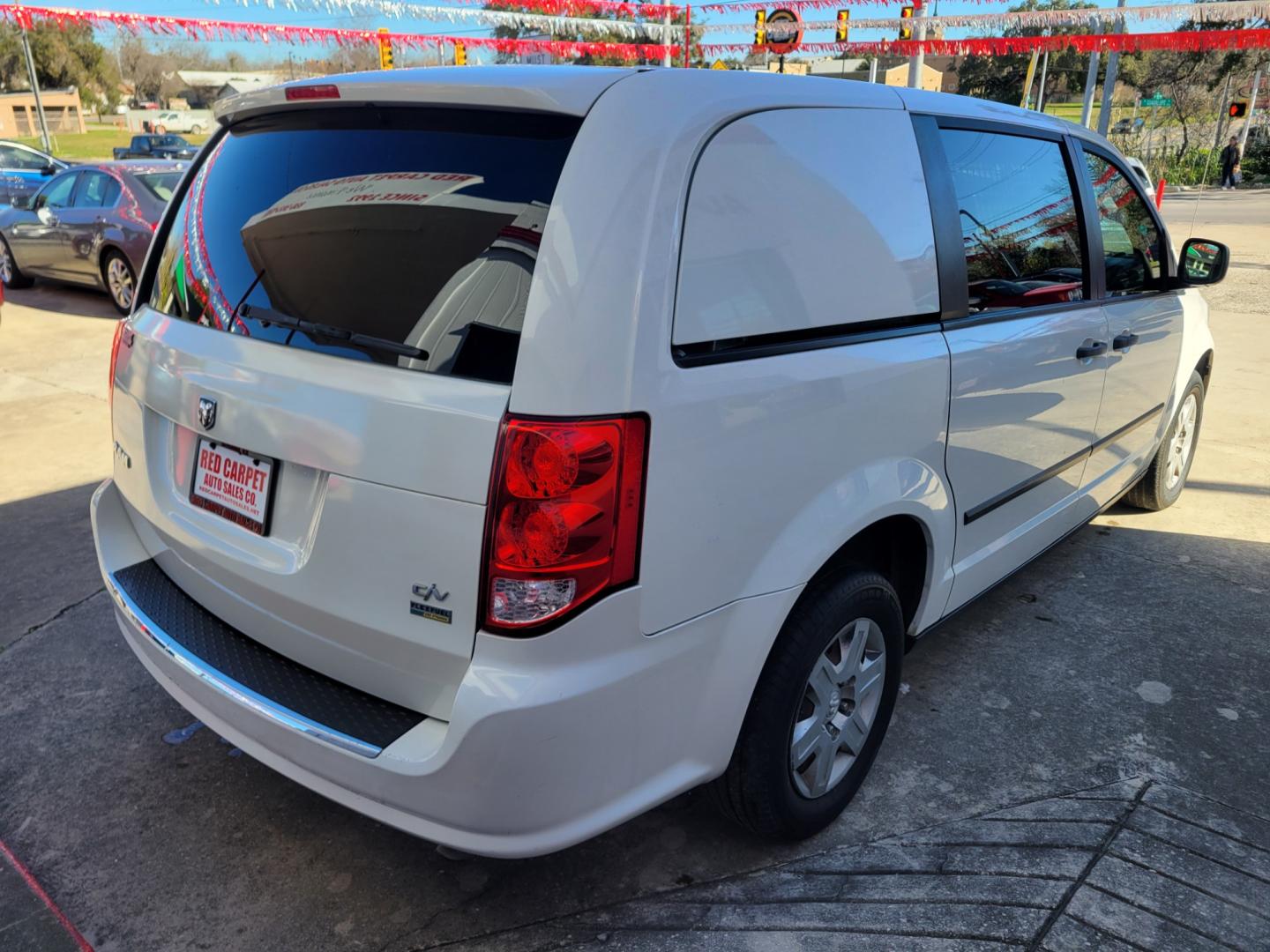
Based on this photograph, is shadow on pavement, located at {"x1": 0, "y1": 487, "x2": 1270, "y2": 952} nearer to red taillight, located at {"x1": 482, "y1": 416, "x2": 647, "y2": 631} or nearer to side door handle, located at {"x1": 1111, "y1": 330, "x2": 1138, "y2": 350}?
red taillight, located at {"x1": 482, "y1": 416, "x2": 647, "y2": 631}

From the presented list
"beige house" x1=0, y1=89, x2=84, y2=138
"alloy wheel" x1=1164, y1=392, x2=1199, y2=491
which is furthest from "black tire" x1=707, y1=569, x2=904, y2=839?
"beige house" x1=0, y1=89, x2=84, y2=138

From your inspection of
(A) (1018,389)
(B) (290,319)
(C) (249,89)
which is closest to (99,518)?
(B) (290,319)

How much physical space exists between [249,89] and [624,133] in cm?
112

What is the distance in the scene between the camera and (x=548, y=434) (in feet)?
5.65

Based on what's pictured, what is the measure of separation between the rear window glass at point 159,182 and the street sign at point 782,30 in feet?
55.8

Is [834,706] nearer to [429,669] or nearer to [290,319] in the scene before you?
[429,669]

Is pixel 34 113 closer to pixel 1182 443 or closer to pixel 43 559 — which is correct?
pixel 43 559

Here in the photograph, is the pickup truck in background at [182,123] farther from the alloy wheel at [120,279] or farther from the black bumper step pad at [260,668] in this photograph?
the black bumper step pad at [260,668]

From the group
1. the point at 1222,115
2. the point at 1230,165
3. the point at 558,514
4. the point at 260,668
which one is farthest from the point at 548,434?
the point at 1222,115

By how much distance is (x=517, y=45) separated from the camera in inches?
976

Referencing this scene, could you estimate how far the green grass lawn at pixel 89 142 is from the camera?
134 ft

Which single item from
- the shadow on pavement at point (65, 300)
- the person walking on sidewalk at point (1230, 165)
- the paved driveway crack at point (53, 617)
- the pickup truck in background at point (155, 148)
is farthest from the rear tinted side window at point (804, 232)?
the person walking on sidewalk at point (1230, 165)

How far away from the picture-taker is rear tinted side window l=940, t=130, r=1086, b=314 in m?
2.75

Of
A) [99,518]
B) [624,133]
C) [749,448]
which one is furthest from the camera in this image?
[99,518]
